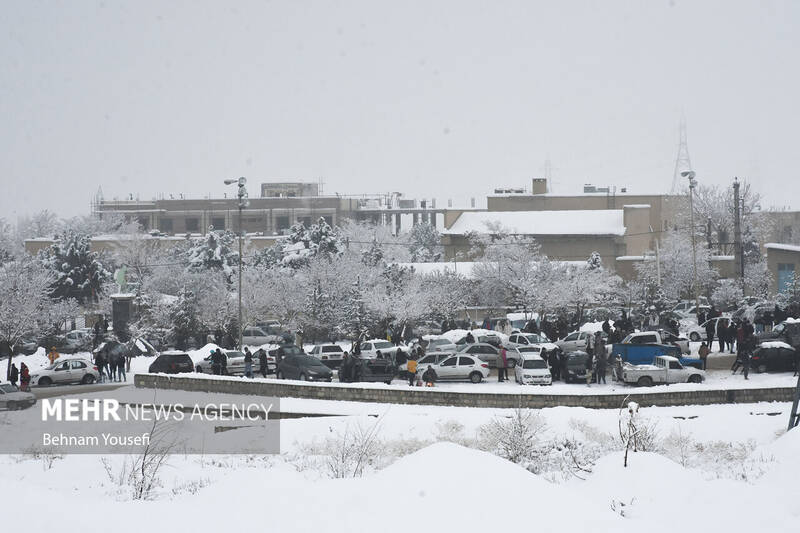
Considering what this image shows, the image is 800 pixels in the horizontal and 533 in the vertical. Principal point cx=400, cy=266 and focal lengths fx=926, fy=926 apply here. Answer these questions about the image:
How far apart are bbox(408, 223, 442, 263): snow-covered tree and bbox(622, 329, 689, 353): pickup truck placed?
70798mm

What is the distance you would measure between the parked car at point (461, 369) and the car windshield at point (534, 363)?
5.03 ft

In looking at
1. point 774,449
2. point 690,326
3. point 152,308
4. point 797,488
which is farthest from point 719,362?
point 152,308

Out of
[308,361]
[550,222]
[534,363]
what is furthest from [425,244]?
[534,363]

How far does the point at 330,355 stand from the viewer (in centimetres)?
3397

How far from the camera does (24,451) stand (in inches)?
809

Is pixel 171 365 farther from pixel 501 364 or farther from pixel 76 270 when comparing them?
pixel 76 270

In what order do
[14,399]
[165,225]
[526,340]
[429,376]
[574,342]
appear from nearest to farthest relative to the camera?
1. [14,399]
2. [429,376]
3. [526,340]
4. [574,342]
5. [165,225]

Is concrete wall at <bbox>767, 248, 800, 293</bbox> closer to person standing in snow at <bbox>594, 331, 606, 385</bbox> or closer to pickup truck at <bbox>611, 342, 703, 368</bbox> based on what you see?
pickup truck at <bbox>611, 342, 703, 368</bbox>

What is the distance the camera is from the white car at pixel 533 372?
28047 millimetres

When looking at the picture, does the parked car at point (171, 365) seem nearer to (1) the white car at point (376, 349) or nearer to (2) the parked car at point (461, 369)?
(1) the white car at point (376, 349)

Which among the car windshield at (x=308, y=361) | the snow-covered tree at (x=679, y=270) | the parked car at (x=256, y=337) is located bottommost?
the parked car at (x=256, y=337)

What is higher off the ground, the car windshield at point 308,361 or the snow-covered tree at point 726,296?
the snow-covered tree at point 726,296

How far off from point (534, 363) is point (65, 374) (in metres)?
16.5

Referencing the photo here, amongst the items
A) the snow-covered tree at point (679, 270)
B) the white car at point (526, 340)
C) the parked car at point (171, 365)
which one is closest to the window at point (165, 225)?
the snow-covered tree at point (679, 270)
